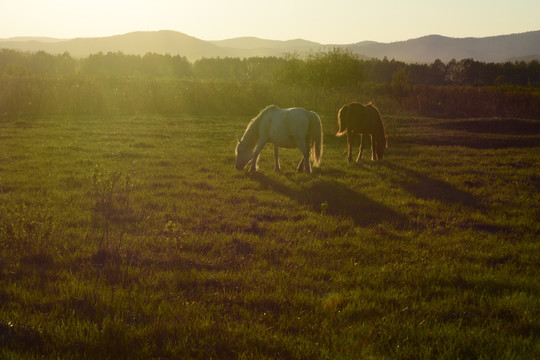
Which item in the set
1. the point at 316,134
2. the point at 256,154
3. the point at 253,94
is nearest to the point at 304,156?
the point at 316,134

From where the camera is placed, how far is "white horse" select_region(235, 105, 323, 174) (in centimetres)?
1267

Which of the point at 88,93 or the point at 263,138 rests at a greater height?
the point at 88,93

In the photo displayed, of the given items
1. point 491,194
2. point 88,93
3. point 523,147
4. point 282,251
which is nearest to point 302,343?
point 282,251

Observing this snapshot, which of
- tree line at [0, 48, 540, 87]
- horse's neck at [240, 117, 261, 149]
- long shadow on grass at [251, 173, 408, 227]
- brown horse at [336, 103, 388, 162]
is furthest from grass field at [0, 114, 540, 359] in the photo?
tree line at [0, 48, 540, 87]

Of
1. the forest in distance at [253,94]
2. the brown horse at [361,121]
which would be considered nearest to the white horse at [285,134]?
the brown horse at [361,121]

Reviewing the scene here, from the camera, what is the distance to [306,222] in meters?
8.77

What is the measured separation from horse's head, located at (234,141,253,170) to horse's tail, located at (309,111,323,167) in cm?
190

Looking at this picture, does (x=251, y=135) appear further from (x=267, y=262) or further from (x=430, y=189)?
(x=267, y=262)

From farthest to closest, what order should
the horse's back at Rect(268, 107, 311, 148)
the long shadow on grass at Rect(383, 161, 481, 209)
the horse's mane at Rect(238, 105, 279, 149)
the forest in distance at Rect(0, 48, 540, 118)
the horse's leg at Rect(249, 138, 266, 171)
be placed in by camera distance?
the forest in distance at Rect(0, 48, 540, 118) < the horse's mane at Rect(238, 105, 279, 149) < the horse's leg at Rect(249, 138, 266, 171) < the horse's back at Rect(268, 107, 311, 148) < the long shadow on grass at Rect(383, 161, 481, 209)

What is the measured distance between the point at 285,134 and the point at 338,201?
124 inches

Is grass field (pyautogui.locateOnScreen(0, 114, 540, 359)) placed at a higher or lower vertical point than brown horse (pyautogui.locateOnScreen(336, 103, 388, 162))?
lower

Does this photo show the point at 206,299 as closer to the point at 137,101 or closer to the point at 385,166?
the point at 385,166

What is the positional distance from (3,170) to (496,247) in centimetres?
1243

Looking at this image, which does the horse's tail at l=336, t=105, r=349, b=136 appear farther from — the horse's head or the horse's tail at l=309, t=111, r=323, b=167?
the horse's head
